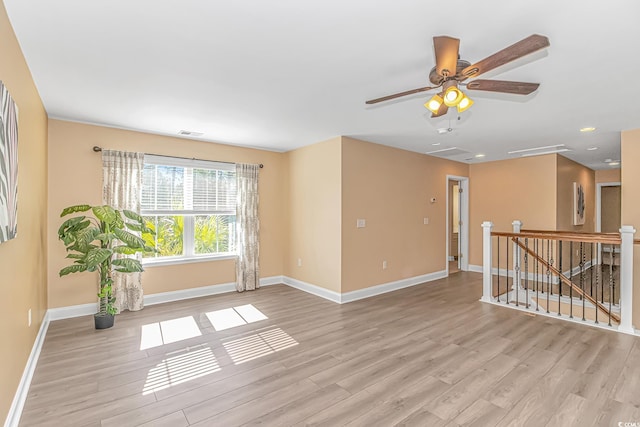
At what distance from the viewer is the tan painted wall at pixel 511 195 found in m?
A: 6.02

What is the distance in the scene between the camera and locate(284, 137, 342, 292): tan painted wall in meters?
4.86

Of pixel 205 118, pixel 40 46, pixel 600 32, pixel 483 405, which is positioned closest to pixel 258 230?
pixel 205 118

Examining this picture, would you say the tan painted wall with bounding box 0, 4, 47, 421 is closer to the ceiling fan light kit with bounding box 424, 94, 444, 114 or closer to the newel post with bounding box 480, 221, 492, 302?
the ceiling fan light kit with bounding box 424, 94, 444, 114

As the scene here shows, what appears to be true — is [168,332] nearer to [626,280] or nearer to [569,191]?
[626,280]

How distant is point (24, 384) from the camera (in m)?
2.39

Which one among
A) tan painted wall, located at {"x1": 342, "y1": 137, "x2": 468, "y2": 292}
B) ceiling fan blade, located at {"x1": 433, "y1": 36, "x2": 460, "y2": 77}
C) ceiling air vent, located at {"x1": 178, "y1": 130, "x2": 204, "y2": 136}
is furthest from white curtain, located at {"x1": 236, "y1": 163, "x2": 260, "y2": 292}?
ceiling fan blade, located at {"x1": 433, "y1": 36, "x2": 460, "y2": 77}

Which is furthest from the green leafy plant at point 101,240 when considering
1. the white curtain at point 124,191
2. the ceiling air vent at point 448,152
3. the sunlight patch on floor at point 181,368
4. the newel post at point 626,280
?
the newel post at point 626,280

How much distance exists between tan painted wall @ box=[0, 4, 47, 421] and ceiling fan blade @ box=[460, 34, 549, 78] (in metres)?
2.78

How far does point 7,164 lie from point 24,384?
1.77 metres

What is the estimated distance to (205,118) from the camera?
12.7 ft

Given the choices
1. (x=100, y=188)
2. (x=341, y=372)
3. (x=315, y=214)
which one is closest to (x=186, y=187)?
(x=100, y=188)

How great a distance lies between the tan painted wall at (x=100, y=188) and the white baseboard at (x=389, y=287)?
1698 millimetres

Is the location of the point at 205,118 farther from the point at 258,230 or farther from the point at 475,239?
the point at 475,239

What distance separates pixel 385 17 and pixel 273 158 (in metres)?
4.23
